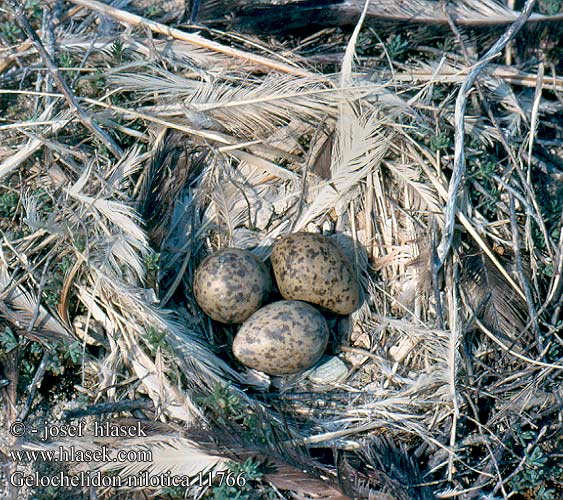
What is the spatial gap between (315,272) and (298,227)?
408 millimetres

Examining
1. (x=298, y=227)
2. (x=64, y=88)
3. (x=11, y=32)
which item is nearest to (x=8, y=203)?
(x=64, y=88)

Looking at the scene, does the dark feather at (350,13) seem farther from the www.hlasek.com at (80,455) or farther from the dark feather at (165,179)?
the www.hlasek.com at (80,455)

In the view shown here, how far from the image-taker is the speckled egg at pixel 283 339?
3.14 metres

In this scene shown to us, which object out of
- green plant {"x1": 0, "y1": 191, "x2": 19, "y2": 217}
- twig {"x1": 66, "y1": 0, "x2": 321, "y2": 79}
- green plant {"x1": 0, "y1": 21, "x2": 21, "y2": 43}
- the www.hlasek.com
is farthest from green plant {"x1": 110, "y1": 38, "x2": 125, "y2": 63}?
the www.hlasek.com

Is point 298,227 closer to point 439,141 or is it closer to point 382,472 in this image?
point 439,141

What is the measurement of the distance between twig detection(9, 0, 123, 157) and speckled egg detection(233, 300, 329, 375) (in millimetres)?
1065

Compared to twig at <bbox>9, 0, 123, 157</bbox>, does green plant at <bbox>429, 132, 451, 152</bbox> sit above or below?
below

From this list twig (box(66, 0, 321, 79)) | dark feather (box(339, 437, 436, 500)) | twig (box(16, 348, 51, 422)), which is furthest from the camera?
twig (box(66, 0, 321, 79))

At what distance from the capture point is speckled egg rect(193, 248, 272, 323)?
319cm

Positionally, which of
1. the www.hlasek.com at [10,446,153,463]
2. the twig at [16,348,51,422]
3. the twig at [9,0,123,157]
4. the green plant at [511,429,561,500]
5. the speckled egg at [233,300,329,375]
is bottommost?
the green plant at [511,429,561,500]

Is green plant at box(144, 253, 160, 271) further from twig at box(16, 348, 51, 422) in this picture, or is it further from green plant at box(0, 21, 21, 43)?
green plant at box(0, 21, 21, 43)

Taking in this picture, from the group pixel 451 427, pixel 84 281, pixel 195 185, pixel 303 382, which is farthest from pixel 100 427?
pixel 451 427

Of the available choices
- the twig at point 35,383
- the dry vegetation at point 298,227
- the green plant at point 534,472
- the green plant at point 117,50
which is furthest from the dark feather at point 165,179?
the green plant at point 534,472

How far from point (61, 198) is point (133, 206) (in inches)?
13.2
